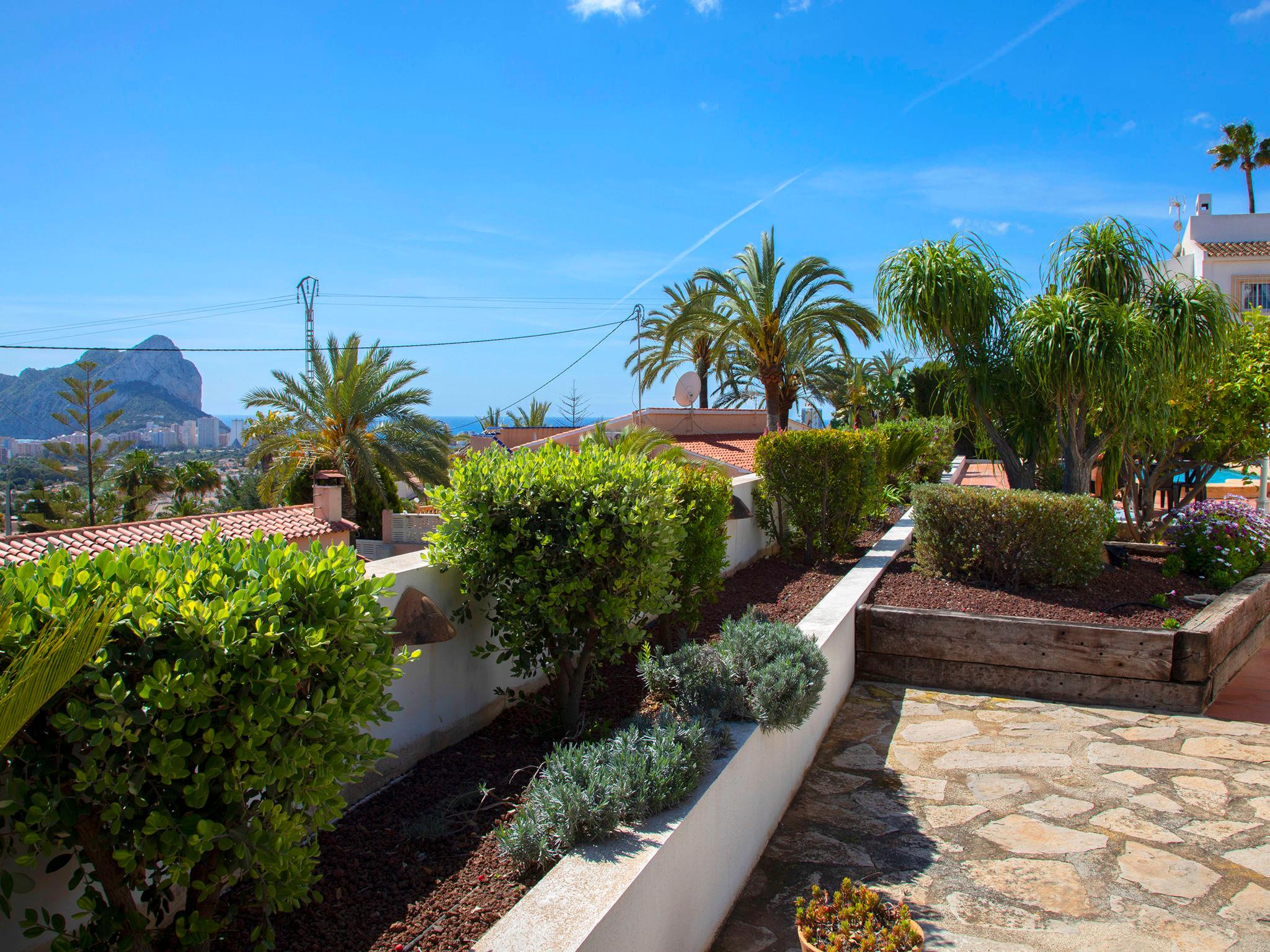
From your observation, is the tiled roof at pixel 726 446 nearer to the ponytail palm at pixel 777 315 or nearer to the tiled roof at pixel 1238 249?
the ponytail palm at pixel 777 315

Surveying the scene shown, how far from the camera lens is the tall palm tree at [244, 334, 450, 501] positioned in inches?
875

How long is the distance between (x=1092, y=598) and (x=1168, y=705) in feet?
4.29

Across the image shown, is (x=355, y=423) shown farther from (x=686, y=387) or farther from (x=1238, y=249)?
(x=1238, y=249)

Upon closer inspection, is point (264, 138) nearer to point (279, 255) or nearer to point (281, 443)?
point (281, 443)

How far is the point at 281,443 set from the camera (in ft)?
76.0

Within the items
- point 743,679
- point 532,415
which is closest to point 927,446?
point 743,679

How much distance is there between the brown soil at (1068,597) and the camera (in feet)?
21.4

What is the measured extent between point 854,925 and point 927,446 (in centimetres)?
1265

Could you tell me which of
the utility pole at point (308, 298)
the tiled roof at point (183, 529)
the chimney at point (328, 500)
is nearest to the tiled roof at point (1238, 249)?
the chimney at point (328, 500)

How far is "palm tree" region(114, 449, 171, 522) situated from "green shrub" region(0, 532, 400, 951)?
35835 millimetres

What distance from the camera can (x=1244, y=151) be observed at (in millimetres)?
39531

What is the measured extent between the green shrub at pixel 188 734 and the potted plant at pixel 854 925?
1.65 m

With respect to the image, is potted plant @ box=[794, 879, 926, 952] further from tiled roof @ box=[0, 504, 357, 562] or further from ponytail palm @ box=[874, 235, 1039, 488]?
tiled roof @ box=[0, 504, 357, 562]

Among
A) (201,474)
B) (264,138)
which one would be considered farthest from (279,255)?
(264,138)
